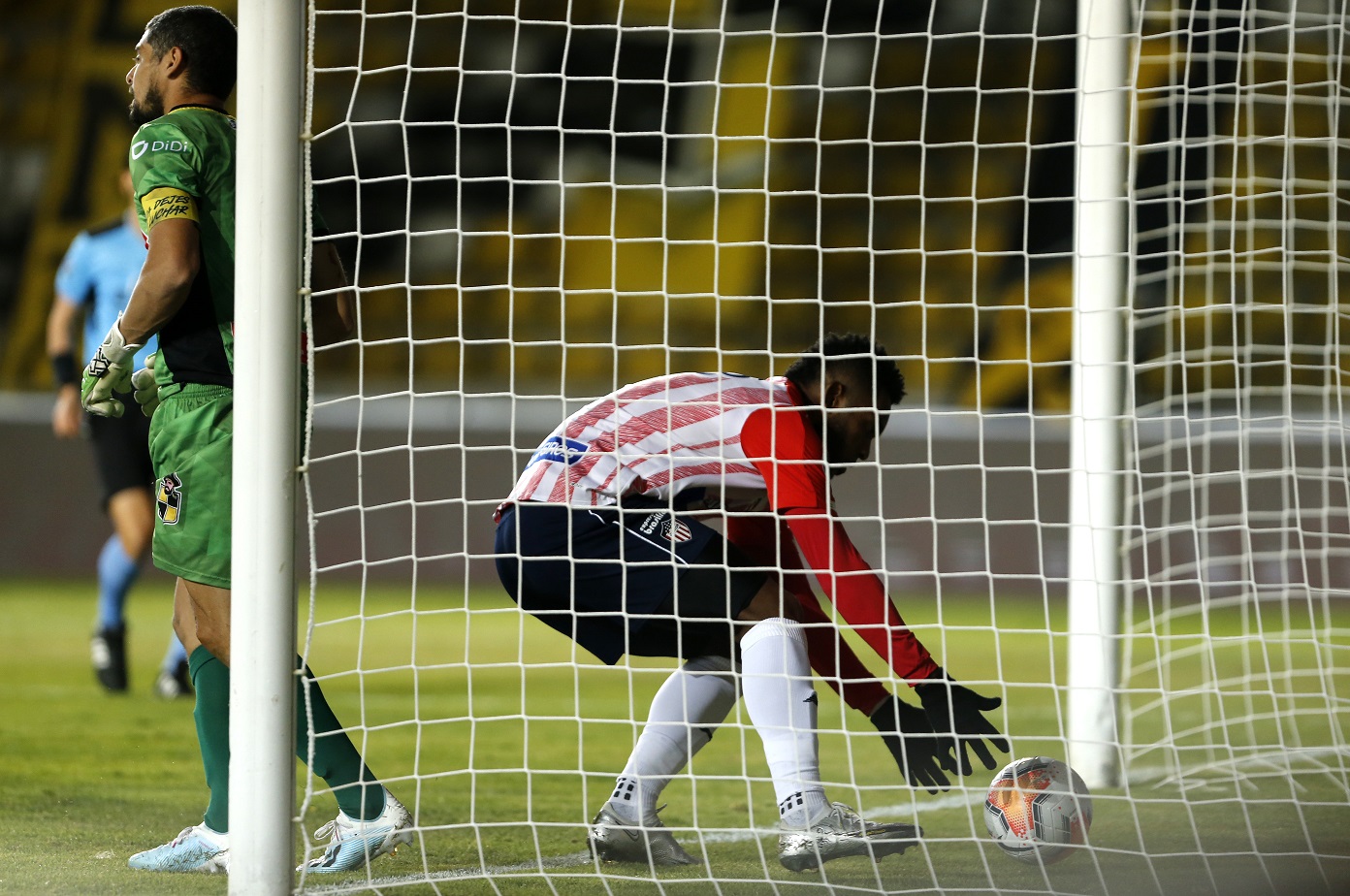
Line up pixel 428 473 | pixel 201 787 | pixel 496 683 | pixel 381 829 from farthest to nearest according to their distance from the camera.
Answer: pixel 428 473, pixel 496 683, pixel 201 787, pixel 381 829

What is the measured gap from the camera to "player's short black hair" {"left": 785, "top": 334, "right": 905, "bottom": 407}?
3.09m

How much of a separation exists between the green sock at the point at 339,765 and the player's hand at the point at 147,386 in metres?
0.62

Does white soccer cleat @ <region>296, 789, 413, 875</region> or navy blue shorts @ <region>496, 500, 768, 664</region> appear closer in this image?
white soccer cleat @ <region>296, 789, 413, 875</region>

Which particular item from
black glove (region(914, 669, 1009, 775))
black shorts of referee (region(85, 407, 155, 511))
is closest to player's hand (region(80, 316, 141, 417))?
black glove (region(914, 669, 1009, 775))

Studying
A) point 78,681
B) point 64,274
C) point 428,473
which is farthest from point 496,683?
point 428,473

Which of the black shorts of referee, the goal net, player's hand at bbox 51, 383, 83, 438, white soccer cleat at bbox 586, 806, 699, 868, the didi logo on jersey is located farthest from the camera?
the goal net

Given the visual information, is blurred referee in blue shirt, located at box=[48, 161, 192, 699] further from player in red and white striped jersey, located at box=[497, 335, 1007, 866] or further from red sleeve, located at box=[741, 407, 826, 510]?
red sleeve, located at box=[741, 407, 826, 510]

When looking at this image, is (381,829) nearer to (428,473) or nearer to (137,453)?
(137,453)

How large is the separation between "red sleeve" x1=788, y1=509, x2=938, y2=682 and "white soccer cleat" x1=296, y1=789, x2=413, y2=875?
95 cm

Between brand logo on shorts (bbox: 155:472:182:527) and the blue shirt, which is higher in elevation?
the blue shirt

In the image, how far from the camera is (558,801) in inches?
147

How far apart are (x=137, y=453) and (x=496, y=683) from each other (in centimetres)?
172

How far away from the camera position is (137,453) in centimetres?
564

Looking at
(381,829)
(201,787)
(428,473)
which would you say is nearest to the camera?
(381,829)
